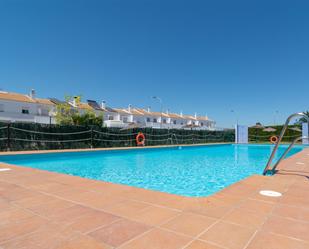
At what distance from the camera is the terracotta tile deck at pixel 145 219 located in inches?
72.8

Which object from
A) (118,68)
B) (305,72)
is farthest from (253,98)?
(118,68)

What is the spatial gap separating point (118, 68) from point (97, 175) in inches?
571

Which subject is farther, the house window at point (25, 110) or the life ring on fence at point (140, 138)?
the house window at point (25, 110)

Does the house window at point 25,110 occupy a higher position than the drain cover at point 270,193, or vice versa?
the house window at point 25,110

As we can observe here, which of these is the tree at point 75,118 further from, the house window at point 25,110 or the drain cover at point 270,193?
the drain cover at point 270,193

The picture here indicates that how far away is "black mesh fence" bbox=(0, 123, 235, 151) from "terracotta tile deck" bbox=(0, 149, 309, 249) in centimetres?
871

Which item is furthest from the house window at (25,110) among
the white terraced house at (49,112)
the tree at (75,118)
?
the tree at (75,118)

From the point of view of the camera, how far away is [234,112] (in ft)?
100

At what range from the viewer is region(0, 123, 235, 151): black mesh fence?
1102cm

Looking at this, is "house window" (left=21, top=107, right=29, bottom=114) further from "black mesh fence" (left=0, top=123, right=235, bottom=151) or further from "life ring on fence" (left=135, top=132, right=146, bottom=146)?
"life ring on fence" (left=135, top=132, right=146, bottom=146)

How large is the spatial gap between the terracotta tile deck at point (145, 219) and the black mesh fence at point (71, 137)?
343 inches

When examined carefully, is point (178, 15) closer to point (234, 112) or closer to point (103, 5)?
point (103, 5)

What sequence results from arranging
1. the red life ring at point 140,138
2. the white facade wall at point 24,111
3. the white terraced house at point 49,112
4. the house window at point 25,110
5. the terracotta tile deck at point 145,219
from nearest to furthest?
the terracotta tile deck at point 145,219 < the red life ring at point 140,138 < the white facade wall at point 24,111 < the white terraced house at point 49,112 < the house window at point 25,110

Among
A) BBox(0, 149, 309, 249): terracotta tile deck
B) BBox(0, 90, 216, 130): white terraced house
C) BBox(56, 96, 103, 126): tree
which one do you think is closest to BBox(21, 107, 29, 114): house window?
BBox(0, 90, 216, 130): white terraced house
